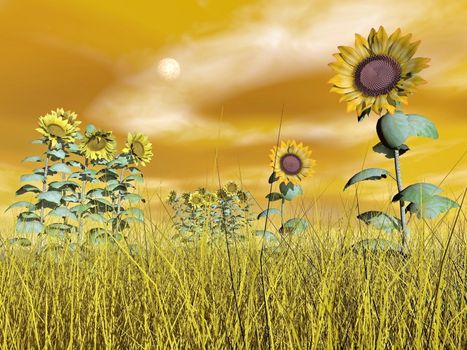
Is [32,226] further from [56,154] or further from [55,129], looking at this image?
[55,129]

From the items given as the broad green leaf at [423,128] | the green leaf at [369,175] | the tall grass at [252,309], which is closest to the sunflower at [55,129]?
the tall grass at [252,309]

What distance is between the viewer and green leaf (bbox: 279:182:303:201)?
4777mm

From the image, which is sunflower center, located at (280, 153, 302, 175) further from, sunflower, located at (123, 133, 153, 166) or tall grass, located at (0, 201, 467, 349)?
tall grass, located at (0, 201, 467, 349)

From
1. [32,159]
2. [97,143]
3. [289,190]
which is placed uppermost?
[97,143]

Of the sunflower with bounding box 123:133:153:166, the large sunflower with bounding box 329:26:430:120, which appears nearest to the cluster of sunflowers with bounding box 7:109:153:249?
the sunflower with bounding box 123:133:153:166

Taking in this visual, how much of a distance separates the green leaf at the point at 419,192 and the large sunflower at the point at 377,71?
57 cm

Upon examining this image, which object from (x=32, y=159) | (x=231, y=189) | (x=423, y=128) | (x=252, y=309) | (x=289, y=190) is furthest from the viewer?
(x=231, y=189)

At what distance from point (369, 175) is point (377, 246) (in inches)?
18.2

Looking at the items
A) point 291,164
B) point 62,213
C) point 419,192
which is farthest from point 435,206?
point 62,213

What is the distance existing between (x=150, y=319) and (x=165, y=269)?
0.59 m

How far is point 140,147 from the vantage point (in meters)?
5.55

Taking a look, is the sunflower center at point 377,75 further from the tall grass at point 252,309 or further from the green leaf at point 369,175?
the tall grass at point 252,309

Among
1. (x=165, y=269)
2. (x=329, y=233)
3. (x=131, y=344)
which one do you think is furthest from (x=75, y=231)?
(x=131, y=344)

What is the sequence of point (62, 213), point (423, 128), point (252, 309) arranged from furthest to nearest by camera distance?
point (62, 213), point (423, 128), point (252, 309)
